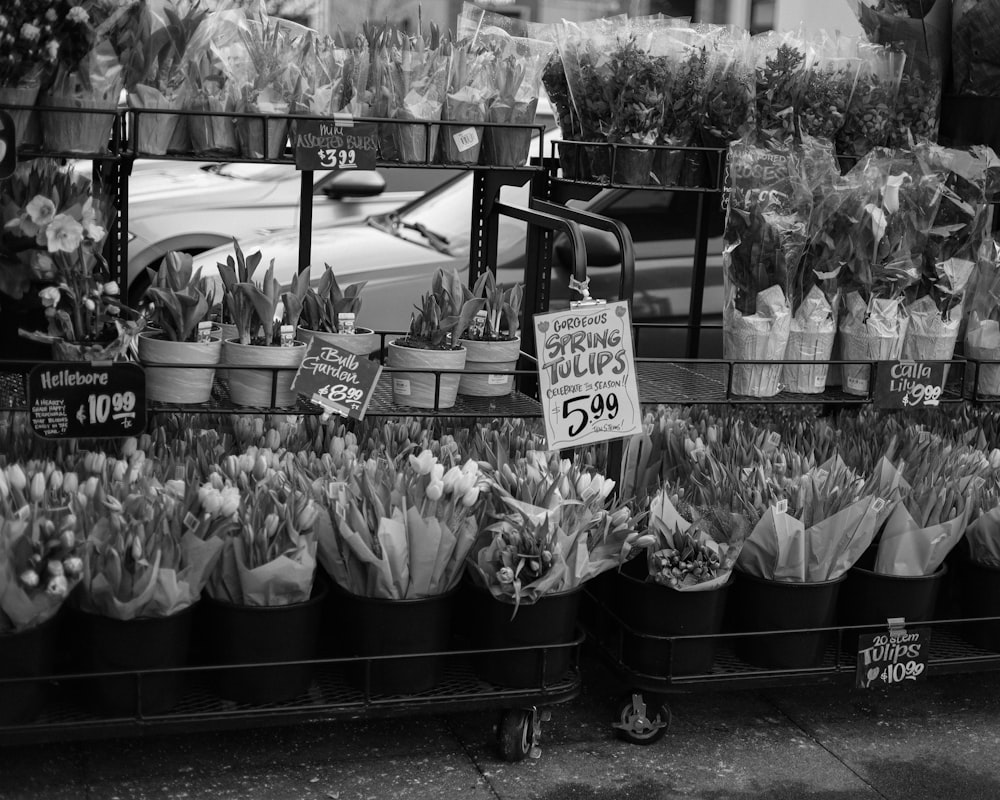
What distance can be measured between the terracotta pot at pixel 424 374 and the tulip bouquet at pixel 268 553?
16.6 inches

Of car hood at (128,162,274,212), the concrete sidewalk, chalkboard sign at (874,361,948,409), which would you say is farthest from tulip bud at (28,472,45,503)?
car hood at (128,162,274,212)

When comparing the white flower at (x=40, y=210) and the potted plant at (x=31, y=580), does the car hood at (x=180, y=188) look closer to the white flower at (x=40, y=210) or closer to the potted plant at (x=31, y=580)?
Answer: the white flower at (x=40, y=210)

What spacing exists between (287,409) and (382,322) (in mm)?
2778

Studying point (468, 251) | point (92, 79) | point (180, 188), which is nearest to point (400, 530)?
point (92, 79)

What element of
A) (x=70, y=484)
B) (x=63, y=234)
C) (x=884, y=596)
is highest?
(x=63, y=234)

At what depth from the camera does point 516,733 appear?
2.71 metres

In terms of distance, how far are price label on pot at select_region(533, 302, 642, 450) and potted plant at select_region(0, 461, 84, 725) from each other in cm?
101

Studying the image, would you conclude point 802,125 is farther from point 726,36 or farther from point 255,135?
point 255,135

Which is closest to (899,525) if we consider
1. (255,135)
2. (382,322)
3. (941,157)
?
(941,157)

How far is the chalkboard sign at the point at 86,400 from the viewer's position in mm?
2447

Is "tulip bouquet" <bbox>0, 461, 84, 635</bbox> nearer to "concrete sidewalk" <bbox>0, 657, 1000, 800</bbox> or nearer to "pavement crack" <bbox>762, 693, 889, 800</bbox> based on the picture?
"concrete sidewalk" <bbox>0, 657, 1000, 800</bbox>

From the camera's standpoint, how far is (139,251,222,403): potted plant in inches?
103

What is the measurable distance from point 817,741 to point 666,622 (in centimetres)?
56

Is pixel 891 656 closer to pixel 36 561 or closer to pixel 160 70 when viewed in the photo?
pixel 36 561
